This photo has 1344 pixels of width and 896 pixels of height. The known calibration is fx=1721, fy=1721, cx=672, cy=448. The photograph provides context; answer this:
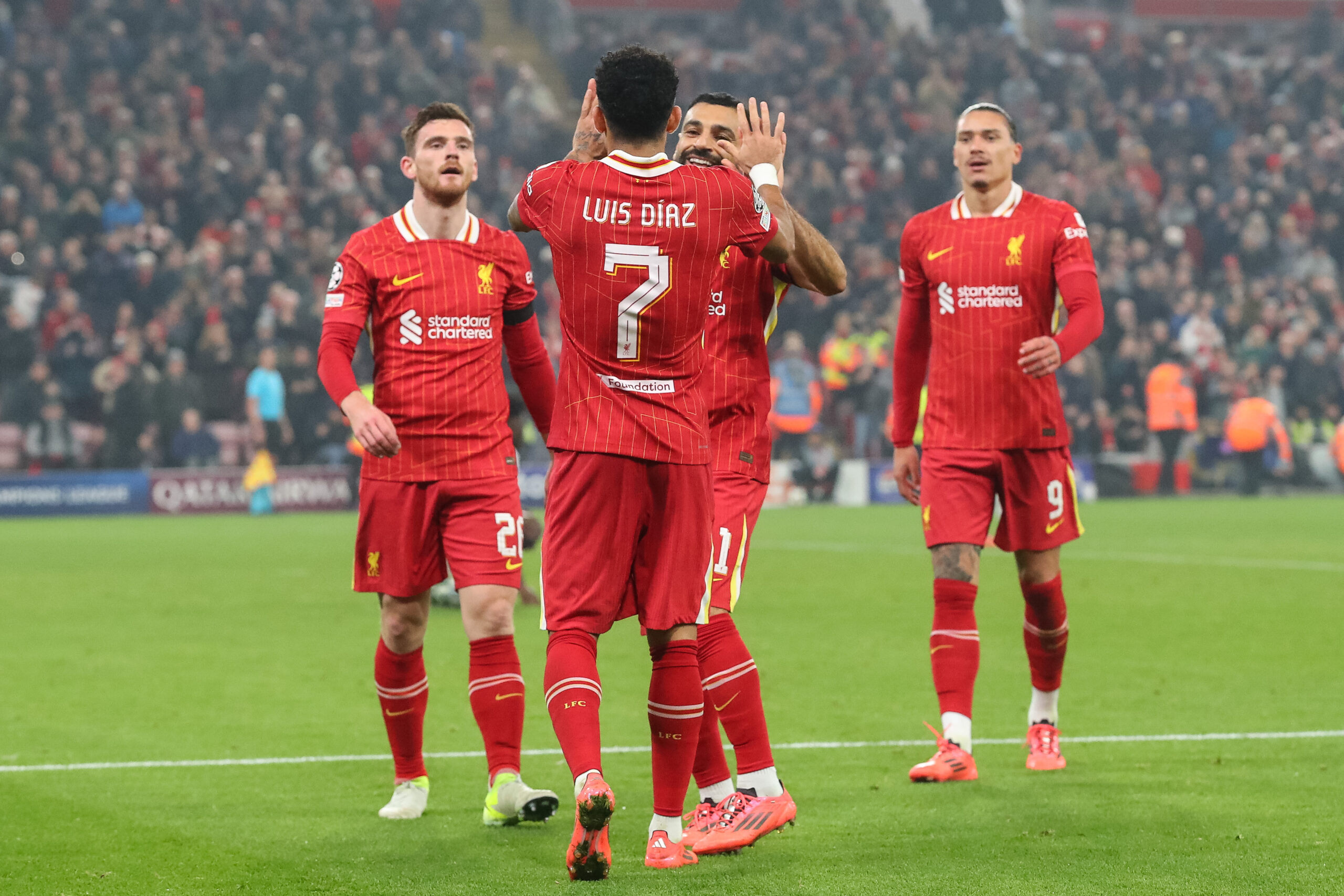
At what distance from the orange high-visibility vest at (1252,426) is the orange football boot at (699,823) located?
21.7m

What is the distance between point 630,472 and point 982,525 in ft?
7.14

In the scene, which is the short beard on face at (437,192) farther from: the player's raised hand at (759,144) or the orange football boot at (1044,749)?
the orange football boot at (1044,749)

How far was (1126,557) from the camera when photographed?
14562 millimetres

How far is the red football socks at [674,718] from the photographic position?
4.45 m

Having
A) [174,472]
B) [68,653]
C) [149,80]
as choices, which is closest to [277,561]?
[68,653]

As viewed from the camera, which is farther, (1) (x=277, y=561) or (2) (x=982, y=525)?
(1) (x=277, y=561)

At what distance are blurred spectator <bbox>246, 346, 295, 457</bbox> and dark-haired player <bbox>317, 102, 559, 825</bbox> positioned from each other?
16.1m

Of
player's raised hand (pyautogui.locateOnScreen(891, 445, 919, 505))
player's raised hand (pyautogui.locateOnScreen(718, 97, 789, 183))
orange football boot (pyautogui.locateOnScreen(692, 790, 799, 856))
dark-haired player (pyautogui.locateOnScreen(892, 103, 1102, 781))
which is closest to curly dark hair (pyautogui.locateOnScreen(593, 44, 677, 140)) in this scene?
player's raised hand (pyautogui.locateOnScreen(718, 97, 789, 183))

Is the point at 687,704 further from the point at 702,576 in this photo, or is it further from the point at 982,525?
the point at 982,525

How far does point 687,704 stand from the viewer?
14.6ft

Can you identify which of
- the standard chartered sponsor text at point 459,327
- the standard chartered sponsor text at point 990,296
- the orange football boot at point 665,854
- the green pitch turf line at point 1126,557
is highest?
the standard chartered sponsor text at point 990,296

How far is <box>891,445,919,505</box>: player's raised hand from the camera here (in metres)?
6.60

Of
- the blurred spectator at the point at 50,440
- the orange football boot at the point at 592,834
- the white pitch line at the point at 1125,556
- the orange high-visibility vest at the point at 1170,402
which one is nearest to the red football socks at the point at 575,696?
the orange football boot at the point at 592,834

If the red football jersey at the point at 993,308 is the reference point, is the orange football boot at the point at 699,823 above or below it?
below
